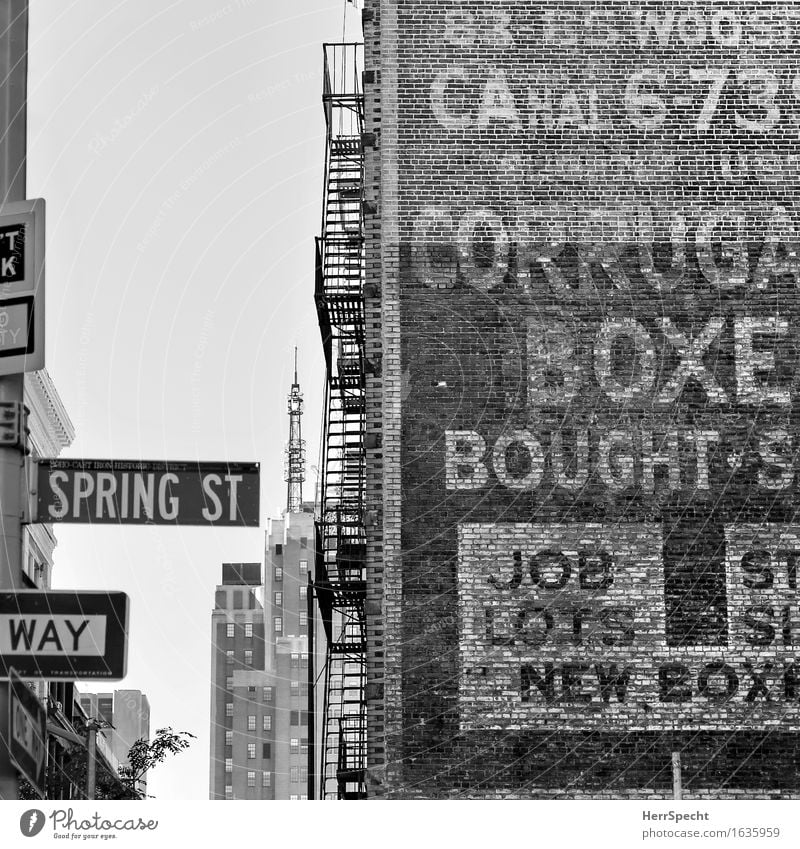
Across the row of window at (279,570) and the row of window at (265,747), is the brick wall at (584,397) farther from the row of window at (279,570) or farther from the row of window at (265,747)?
the row of window at (265,747)

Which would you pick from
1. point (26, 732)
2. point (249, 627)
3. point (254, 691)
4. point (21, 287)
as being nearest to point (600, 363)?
point (21, 287)

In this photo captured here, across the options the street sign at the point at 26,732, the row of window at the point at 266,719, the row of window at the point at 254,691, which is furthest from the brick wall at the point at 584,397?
the row of window at the point at 254,691

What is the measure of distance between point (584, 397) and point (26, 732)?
13.9 metres

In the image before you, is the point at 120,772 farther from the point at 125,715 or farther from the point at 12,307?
the point at 125,715

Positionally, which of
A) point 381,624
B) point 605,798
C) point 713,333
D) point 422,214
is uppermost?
point 422,214

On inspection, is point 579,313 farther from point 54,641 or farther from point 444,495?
point 54,641

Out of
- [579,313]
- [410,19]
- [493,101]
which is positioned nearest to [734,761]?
[579,313]

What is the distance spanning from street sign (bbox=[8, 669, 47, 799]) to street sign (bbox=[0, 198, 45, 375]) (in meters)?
1.68

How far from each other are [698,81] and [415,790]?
1083cm

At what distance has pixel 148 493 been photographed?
8609 mm

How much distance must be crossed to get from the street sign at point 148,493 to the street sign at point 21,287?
62cm

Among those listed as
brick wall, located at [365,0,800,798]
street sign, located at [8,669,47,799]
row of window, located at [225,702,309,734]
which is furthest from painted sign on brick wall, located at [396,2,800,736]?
row of window, located at [225,702,309,734]

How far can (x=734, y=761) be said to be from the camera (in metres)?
19.7
